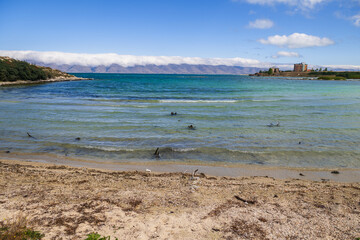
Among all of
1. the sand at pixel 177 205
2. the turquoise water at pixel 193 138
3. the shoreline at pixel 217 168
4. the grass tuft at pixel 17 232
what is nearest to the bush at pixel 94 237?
the sand at pixel 177 205

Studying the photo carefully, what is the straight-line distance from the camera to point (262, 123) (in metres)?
18.5

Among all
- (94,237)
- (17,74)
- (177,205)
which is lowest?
(177,205)

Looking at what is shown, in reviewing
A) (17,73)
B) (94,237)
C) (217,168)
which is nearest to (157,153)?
(217,168)

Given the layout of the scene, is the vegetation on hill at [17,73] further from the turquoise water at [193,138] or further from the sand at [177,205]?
the sand at [177,205]

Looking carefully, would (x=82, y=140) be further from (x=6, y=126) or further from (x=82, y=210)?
(x=82, y=210)

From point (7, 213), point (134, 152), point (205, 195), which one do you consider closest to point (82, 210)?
point (7, 213)

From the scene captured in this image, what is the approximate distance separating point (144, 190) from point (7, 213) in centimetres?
336

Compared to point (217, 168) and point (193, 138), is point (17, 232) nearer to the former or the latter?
point (217, 168)

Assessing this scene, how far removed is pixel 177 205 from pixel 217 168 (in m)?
3.89

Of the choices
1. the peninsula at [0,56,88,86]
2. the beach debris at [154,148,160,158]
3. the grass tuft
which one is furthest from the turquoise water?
the peninsula at [0,56,88,86]

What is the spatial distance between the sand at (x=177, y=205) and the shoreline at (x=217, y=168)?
54 cm

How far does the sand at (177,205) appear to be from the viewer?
17.0 feet

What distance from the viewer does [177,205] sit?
6.33 metres

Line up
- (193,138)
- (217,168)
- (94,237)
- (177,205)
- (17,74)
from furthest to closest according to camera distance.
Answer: (17,74) → (193,138) → (217,168) → (177,205) → (94,237)
